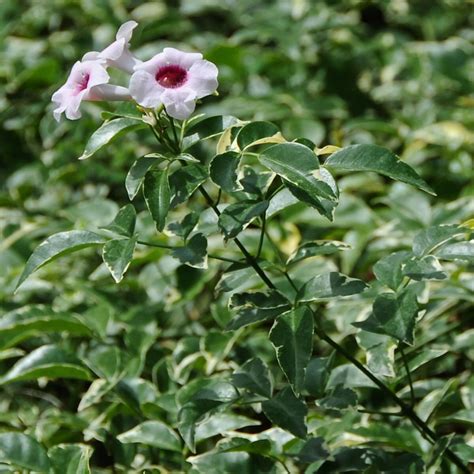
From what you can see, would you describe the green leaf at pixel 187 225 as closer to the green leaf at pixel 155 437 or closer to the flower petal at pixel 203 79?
the flower petal at pixel 203 79

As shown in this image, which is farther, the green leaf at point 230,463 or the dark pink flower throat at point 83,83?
the green leaf at point 230,463

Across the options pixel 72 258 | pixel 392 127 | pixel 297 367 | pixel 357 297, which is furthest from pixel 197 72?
pixel 392 127

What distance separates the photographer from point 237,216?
112cm

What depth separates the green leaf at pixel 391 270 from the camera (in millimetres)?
1197

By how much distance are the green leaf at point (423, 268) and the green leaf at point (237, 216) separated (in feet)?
0.66

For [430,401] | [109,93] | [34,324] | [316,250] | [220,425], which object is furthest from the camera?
[34,324]

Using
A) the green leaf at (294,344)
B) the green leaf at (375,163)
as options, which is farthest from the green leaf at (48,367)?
the green leaf at (375,163)

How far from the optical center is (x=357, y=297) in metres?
1.68

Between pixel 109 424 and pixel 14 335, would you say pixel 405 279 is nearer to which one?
pixel 109 424

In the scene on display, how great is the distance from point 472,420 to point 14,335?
30.9 inches

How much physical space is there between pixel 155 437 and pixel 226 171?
1.62ft

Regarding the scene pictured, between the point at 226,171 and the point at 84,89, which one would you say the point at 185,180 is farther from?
the point at 84,89

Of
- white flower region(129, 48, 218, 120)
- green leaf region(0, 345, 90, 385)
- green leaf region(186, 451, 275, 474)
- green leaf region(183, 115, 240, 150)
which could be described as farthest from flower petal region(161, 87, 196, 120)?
green leaf region(0, 345, 90, 385)

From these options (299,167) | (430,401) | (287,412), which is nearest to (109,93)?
(299,167)
